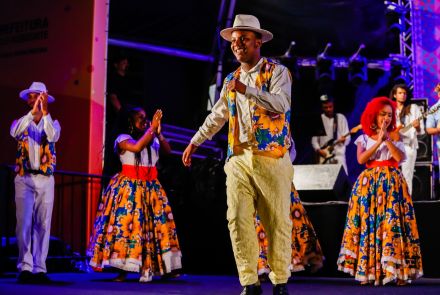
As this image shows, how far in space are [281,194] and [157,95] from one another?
925cm

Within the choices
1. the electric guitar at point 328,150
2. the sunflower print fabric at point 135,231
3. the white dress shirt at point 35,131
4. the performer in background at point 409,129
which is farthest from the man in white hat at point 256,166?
the electric guitar at point 328,150

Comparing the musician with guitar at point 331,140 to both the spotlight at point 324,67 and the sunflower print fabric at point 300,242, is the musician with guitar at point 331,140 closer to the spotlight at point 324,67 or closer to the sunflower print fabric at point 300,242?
the spotlight at point 324,67

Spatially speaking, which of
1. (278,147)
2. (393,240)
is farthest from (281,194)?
(393,240)

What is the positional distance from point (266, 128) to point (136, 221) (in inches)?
101

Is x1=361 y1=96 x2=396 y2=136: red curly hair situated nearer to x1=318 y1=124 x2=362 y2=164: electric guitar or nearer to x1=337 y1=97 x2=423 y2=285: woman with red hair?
x1=337 y1=97 x2=423 y2=285: woman with red hair

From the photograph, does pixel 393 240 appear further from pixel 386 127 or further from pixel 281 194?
pixel 281 194

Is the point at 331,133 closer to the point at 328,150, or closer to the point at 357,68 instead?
the point at 328,150

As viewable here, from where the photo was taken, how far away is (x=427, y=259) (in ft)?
21.4

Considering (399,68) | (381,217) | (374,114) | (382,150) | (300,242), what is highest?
(399,68)

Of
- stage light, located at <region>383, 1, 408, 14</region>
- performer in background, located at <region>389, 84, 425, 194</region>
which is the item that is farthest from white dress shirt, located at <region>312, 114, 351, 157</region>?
stage light, located at <region>383, 1, 408, 14</region>

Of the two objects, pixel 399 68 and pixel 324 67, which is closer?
pixel 399 68

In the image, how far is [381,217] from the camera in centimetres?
602

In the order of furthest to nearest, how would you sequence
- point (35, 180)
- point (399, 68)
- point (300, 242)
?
point (399, 68)
point (35, 180)
point (300, 242)

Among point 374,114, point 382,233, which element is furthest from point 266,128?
point 382,233
